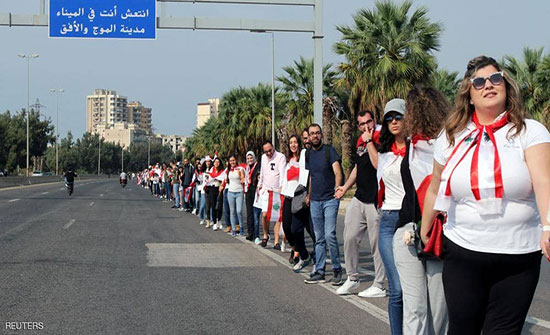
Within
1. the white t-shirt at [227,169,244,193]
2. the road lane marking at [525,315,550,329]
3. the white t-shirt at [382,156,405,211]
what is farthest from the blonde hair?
the white t-shirt at [227,169,244,193]

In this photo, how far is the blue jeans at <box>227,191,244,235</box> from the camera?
14766 mm

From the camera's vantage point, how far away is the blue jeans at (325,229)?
838cm

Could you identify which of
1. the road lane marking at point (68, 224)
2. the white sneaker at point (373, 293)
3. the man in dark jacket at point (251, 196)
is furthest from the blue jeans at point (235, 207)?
the white sneaker at point (373, 293)

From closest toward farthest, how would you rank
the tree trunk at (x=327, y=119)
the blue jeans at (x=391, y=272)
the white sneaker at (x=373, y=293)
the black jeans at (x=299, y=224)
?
the blue jeans at (x=391, y=272), the white sneaker at (x=373, y=293), the black jeans at (x=299, y=224), the tree trunk at (x=327, y=119)

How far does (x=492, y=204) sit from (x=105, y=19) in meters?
18.3

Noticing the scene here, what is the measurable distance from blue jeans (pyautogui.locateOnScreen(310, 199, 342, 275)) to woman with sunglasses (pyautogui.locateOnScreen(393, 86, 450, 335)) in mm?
3830

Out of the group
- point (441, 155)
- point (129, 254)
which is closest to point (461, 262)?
point (441, 155)

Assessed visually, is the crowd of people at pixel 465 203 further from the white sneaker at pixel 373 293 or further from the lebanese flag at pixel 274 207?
the lebanese flag at pixel 274 207

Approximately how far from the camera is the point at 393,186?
5.50 metres

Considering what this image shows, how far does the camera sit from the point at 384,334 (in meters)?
5.84

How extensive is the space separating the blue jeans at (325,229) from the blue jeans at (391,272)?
2980mm

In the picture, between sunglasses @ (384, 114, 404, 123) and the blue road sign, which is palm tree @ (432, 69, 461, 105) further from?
sunglasses @ (384, 114, 404, 123)

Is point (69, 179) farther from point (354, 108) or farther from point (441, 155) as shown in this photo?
point (441, 155)

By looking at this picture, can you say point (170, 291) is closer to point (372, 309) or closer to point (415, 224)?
point (372, 309)
